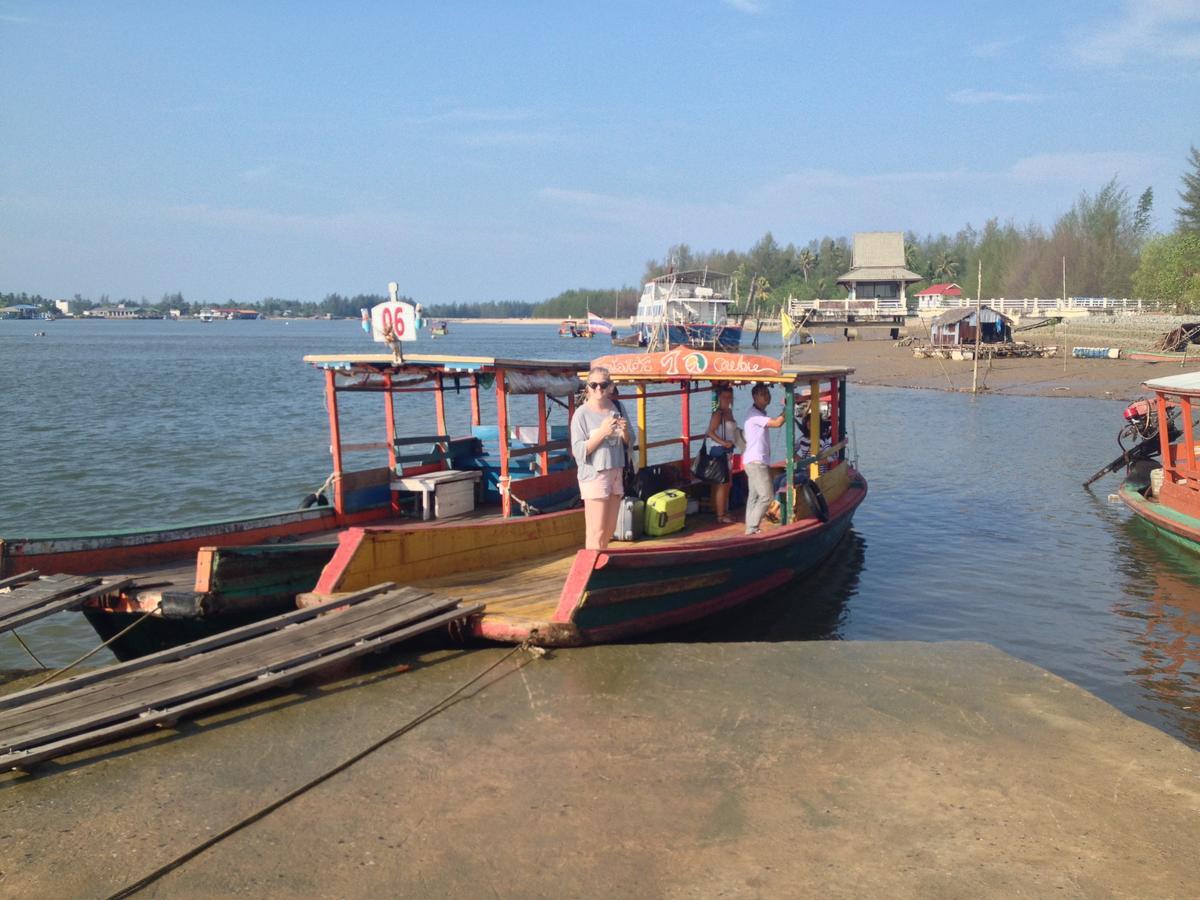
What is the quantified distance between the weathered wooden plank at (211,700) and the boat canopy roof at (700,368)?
3.63 meters

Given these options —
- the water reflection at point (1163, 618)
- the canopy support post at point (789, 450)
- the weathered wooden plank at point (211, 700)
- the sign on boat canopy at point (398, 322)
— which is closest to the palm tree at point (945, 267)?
the water reflection at point (1163, 618)

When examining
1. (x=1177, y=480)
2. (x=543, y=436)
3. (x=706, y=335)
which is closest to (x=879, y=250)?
(x=706, y=335)

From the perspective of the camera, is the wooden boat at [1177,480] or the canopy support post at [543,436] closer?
the canopy support post at [543,436]

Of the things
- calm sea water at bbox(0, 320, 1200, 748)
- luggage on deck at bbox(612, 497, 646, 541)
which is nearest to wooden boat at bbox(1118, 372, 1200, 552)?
calm sea water at bbox(0, 320, 1200, 748)

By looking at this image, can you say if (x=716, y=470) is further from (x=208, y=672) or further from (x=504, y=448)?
(x=208, y=672)

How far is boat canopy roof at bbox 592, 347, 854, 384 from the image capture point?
9.81 metres

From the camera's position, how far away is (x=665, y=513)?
10.6 m

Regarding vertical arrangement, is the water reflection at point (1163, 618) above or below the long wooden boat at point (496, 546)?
below

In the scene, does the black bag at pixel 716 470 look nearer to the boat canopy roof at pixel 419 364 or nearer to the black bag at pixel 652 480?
the black bag at pixel 652 480

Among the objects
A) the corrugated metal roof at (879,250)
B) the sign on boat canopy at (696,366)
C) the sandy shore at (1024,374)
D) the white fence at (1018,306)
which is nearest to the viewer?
the sign on boat canopy at (696,366)

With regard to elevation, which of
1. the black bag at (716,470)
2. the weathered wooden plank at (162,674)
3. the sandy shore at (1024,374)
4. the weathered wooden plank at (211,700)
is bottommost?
the sandy shore at (1024,374)

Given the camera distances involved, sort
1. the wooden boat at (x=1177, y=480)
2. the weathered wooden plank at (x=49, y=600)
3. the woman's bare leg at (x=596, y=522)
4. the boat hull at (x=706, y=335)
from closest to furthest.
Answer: the weathered wooden plank at (x=49, y=600)
the woman's bare leg at (x=596, y=522)
the wooden boat at (x=1177, y=480)
the boat hull at (x=706, y=335)

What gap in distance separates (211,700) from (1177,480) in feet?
46.7

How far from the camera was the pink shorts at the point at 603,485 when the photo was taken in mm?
7777
